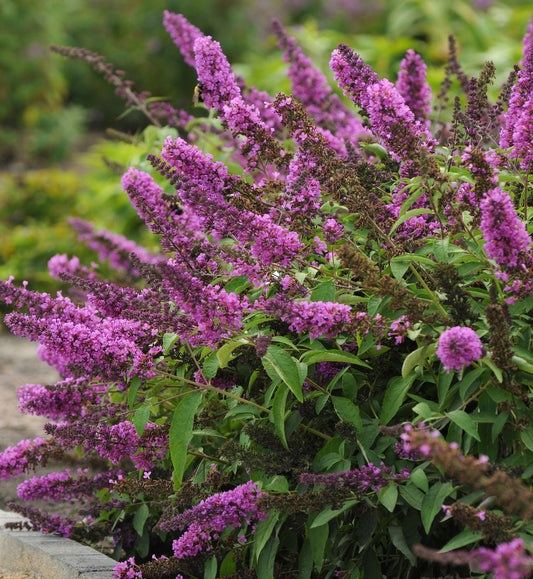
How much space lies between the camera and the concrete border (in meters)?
2.90

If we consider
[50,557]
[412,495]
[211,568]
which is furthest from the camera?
[50,557]

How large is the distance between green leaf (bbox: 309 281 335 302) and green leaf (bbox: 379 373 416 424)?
309mm

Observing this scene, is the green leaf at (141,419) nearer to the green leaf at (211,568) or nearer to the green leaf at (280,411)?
the green leaf at (280,411)

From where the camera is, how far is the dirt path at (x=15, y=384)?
4922 mm

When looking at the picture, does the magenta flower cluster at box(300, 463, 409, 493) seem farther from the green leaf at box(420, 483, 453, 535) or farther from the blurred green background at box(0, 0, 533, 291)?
the blurred green background at box(0, 0, 533, 291)

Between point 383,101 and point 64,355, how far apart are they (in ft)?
3.78

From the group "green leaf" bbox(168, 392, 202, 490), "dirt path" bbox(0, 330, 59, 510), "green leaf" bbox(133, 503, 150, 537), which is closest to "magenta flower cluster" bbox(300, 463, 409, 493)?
"green leaf" bbox(168, 392, 202, 490)

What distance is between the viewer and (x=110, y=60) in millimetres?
19188

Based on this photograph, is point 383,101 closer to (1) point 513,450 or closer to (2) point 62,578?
(1) point 513,450

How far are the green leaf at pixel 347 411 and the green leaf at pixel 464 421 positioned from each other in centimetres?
35

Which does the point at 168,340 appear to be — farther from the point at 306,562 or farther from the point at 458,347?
the point at 458,347

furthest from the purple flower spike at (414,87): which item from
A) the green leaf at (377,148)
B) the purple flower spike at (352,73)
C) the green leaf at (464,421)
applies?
the green leaf at (464,421)

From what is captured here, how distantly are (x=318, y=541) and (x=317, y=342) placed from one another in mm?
577

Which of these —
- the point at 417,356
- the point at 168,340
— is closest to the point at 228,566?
the point at 168,340
